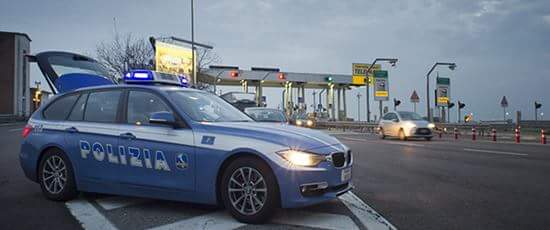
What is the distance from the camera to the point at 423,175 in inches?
342

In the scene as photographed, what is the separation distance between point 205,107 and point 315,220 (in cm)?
199

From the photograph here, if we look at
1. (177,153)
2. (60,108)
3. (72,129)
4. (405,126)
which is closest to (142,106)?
(177,153)

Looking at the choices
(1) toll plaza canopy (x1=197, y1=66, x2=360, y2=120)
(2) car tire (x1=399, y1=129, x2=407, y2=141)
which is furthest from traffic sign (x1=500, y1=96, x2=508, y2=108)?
(1) toll plaza canopy (x1=197, y1=66, x2=360, y2=120)

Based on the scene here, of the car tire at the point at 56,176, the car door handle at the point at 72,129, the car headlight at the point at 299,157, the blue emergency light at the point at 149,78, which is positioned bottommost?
the car tire at the point at 56,176

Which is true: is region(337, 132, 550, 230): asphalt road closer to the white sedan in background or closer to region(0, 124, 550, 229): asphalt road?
region(0, 124, 550, 229): asphalt road

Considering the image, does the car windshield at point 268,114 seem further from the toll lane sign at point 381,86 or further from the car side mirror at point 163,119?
the toll lane sign at point 381,86

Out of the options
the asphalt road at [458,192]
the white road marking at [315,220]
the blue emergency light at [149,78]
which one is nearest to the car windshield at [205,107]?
the blue emergency light at [149,78]

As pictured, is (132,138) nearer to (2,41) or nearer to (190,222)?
(190,222)

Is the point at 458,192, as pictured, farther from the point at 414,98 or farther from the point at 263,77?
the point at 263,77

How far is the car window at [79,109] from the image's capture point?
614cm

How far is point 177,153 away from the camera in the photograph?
16.7 feet

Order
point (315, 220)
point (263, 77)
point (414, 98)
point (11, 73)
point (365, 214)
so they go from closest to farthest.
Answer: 1. point (315, 220)
2. point (365, 214)
3. point (414, 98)
4. point (263, 77)
5. point (11, 73)

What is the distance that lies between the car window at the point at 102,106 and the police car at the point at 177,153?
0.02 metres

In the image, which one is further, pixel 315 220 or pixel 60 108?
pixel 60 108
